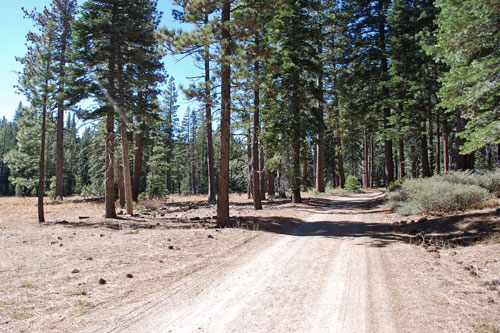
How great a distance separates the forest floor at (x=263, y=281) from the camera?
3826mm

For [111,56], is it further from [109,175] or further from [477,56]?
[477,56]

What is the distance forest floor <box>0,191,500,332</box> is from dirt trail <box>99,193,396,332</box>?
0.8 inches

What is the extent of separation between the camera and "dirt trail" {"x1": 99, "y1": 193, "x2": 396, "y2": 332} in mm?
3746

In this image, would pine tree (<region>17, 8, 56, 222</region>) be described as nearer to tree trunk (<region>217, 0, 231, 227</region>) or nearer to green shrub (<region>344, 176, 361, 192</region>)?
tree trunk (<region>217, 0, 231, 227</region>)

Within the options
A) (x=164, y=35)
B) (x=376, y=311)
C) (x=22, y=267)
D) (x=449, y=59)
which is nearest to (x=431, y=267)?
(x=376, y=311)

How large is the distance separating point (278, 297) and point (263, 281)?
0.79 m

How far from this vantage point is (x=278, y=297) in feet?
15.1

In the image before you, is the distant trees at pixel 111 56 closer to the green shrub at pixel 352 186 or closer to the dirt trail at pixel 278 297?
the dirt trail at pixel 278 297

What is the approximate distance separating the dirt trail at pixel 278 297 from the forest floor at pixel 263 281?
0.07 feet

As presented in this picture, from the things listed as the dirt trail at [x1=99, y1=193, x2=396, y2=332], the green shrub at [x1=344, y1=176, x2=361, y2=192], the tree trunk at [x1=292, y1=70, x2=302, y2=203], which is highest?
the tree trunk at [x1=292, y1=70, x2=302, y2=203]

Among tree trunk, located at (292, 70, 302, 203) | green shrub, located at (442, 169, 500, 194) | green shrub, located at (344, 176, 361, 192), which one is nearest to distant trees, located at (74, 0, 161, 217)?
tree trunk, located at (292, 70, 302, 203)

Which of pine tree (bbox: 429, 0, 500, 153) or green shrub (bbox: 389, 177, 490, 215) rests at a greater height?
pine tree (bbox: 429, 0, 500, 153)

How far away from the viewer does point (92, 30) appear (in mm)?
15000

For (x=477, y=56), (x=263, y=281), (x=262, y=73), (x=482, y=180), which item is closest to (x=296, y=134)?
(x=262, y=73)
